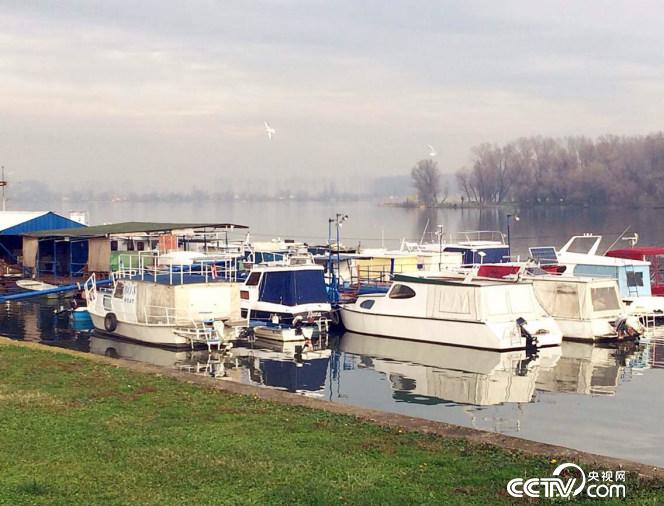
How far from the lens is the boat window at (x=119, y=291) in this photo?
109 feet

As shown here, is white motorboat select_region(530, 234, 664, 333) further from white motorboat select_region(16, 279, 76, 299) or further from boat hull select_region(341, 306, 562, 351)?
white motorboat select_region(16, 279, 76, 299)

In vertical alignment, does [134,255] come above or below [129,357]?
above

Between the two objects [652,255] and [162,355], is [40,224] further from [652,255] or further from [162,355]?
[652,255]

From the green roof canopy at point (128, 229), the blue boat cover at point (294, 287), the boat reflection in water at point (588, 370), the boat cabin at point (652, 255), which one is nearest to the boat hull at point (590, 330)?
the boat reflection in water at point (588, 370)

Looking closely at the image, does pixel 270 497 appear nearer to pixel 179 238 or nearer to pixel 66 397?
pixel 66 397

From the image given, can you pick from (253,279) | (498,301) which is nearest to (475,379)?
(498,301)

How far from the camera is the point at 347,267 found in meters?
46.4

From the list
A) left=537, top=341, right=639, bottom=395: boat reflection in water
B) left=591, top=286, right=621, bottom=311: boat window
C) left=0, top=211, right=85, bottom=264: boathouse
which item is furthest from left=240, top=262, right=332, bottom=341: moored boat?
left=0, top=211, right=85, bottom=264: boathouse

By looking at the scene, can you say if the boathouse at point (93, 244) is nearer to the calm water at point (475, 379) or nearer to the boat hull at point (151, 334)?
the boat hull at point (151, 334)

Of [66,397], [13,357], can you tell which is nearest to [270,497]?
[66,397]

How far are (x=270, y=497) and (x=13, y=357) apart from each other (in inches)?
524

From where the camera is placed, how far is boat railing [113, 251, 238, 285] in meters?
32.1

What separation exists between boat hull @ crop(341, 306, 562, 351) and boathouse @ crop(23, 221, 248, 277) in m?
11.3

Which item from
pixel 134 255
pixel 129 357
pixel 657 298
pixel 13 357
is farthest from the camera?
pixel 134 255
